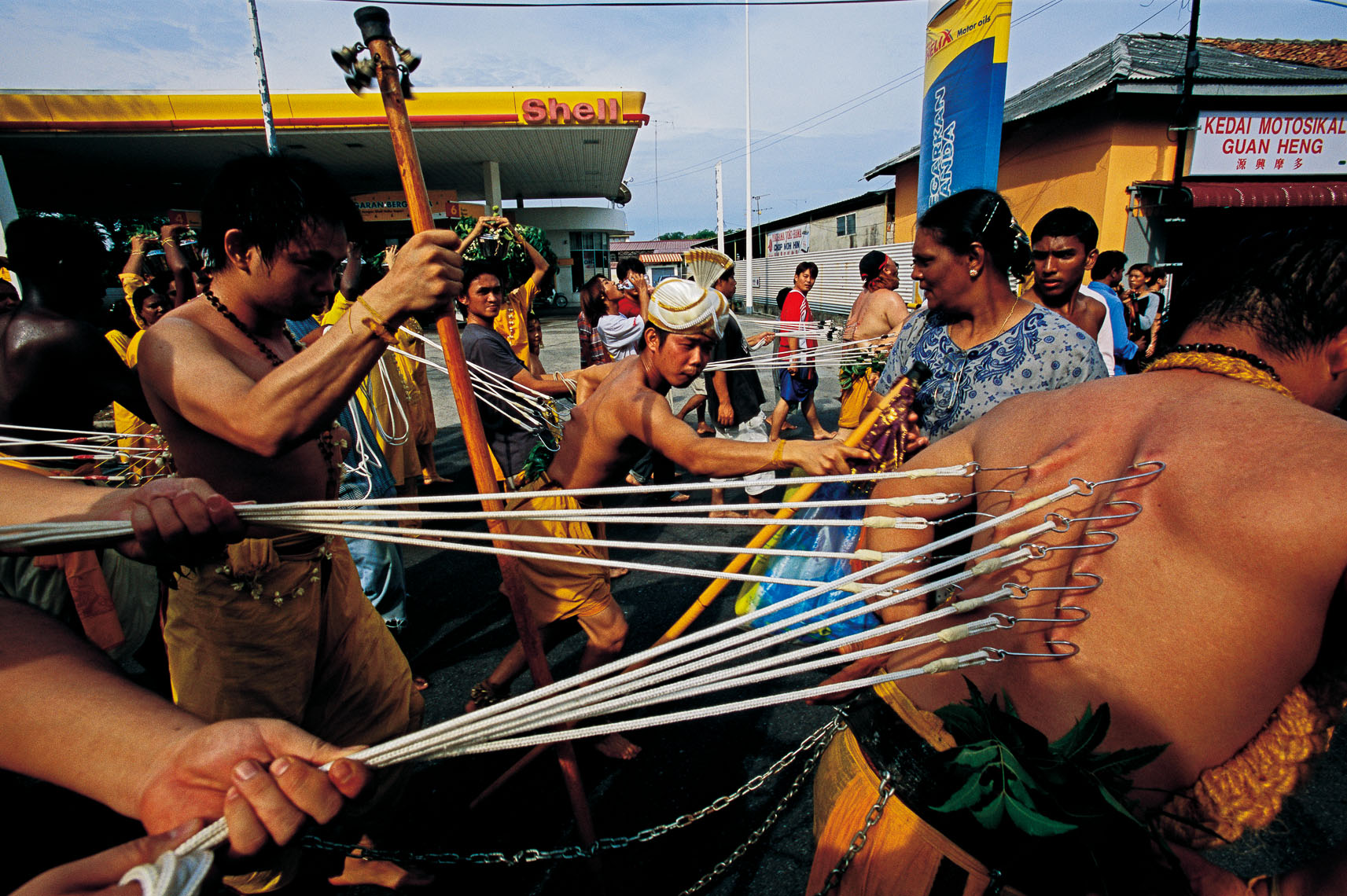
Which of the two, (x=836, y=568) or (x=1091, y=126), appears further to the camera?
(x=1091, y=126)

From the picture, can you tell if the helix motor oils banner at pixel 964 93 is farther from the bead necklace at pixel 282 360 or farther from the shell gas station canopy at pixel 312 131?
the shell gas station canopy at pixel 312 131

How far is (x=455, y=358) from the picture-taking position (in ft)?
5.06

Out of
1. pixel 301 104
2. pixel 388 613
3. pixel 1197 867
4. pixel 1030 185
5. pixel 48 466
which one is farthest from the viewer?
pixel 301 104

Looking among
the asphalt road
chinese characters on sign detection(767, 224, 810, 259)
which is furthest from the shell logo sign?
the asphalt road

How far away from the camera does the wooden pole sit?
130 centimetres

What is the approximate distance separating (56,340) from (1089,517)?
336 cm

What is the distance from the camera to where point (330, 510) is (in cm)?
110

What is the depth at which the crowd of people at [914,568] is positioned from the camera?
0.81 m

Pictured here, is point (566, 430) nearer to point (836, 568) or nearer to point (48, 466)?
point (836, 568)

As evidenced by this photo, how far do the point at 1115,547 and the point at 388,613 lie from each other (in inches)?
128

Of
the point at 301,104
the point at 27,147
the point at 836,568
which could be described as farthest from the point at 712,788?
the point at 27,147

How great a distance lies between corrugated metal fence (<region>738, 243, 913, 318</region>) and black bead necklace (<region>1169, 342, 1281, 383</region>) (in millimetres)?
12699

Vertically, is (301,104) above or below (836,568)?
above

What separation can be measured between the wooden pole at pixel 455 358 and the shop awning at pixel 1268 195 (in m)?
13.3
